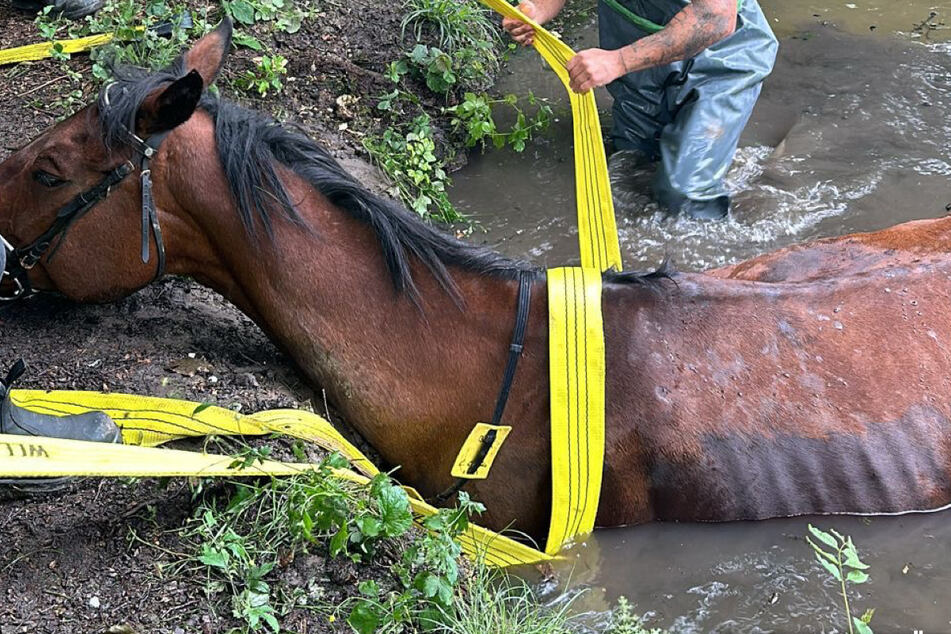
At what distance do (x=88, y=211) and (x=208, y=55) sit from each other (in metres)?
0.68

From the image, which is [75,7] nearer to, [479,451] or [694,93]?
[694,93]

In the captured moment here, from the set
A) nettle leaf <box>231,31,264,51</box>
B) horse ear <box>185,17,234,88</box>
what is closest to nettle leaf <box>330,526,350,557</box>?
horse ear <box>185,17,234,88</box>

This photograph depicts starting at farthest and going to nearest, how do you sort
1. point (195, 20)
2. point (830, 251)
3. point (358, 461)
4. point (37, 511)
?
point (195, 20), point (830, 251), point (358, 461), point (37, 511)

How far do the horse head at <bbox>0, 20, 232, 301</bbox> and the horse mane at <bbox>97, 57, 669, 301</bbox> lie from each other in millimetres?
12

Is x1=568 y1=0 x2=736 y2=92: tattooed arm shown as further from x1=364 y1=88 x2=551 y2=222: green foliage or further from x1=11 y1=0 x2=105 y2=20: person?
x1=11 y1=0 x2=105 y2=20: person

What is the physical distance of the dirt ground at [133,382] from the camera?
2461 millimetres

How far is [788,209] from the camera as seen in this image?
523cm

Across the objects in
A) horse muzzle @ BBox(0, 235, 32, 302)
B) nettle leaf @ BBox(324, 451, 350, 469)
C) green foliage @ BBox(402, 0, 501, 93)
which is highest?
green foliage @ BBox(402, 0, 501, 93)

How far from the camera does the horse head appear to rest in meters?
3.02

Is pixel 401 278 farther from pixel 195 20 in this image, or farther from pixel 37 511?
pixel 195 20

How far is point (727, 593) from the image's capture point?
10.5 ft

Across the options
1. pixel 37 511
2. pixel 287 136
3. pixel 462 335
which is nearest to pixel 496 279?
pixel 462 335

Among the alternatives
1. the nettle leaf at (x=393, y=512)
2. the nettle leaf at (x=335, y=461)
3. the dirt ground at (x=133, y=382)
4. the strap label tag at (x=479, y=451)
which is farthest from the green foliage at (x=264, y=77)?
the nettle leaf at (x=393, y=512)

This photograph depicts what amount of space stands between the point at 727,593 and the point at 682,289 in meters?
1.00
